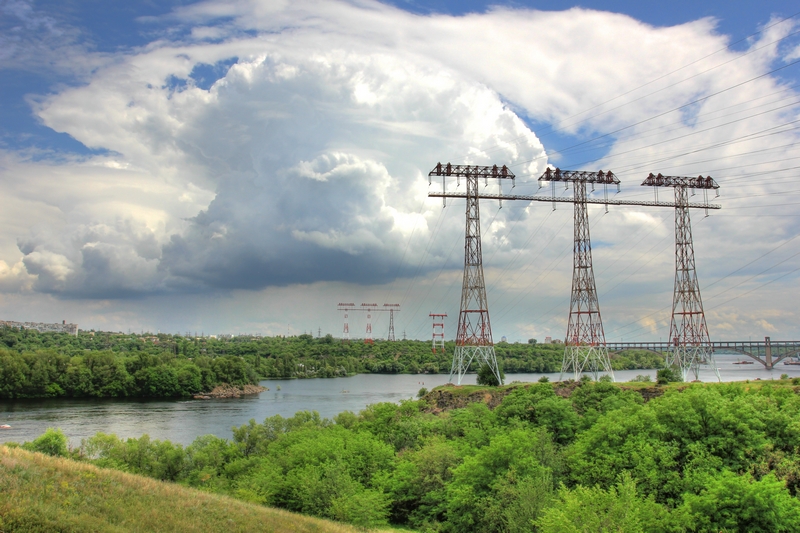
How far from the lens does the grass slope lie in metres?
19.9

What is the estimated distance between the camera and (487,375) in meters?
55.4

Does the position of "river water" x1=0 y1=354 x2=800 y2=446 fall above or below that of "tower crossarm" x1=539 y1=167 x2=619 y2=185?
below

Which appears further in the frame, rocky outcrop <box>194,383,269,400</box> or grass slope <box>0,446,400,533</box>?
rocky outcrop <box>194,383,269,400</box>

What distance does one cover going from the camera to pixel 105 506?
22.3m

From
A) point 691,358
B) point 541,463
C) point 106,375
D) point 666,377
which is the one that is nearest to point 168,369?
point 106,375

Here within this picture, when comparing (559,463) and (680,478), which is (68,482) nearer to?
(559,463)

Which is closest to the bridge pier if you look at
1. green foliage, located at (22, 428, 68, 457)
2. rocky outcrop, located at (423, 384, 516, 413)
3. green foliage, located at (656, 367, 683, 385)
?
green foliage, located at (656, 367, 683, 385)

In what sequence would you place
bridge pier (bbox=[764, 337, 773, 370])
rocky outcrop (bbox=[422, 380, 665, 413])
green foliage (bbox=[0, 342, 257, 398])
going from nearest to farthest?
1. rocky outcrop (bbox=[422, 380, 665, 413])
2. bridge pier (bbox=[764, 337, 773, 370])
3. green foliage (bbox=[0, 342, 257, 398])

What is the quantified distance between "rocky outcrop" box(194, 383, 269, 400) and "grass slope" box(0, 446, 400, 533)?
97738mm

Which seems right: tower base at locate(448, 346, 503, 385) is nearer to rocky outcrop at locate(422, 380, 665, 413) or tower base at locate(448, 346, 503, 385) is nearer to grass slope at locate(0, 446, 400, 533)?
rocky outcrop at locate(422, 380, 665, 413)

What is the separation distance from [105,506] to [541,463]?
23434 mm

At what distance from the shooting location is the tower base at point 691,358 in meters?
56.0

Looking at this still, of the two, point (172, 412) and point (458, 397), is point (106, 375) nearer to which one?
point (172, 412)

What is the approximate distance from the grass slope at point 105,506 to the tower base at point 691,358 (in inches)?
1673
